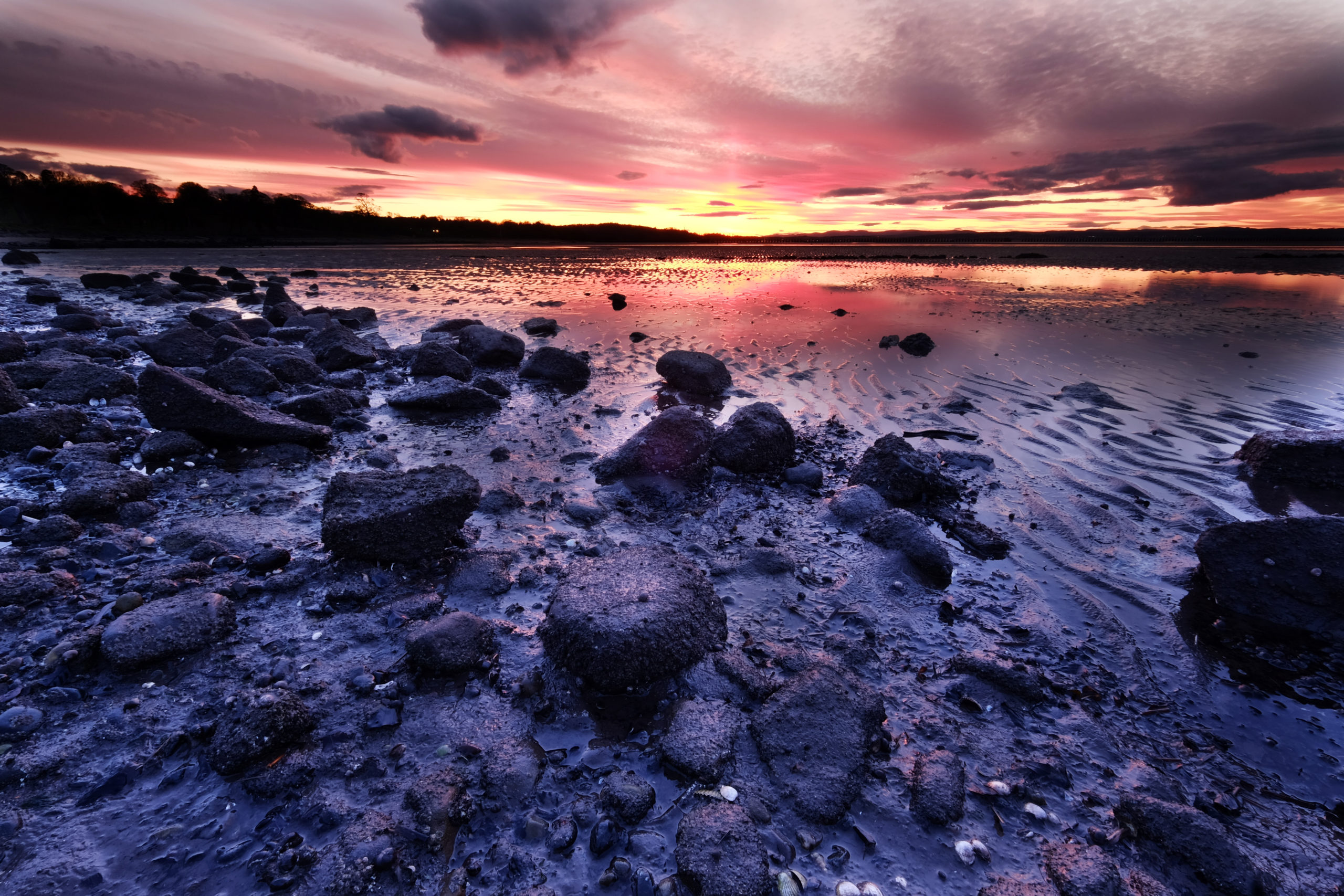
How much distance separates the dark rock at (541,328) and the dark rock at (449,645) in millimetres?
12638

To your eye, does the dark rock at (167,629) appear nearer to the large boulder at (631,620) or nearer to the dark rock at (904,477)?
the large boulder at (631,620)

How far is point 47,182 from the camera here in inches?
2539

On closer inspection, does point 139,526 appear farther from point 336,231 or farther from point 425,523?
point 336,231

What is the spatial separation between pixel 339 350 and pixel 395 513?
8.15 metres

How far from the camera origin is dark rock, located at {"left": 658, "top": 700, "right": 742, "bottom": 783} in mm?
2818

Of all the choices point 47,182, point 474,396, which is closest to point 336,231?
point 47,182

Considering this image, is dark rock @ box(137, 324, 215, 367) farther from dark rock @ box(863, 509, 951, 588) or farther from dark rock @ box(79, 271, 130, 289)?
dark rock @ box(79, 271, 130, 289)

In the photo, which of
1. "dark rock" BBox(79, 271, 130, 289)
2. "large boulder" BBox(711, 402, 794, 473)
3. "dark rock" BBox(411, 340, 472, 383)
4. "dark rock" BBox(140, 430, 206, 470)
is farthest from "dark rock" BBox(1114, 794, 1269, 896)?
"dark rock" BBox(79, 271, 130, 289)

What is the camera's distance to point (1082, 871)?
2.38 meters

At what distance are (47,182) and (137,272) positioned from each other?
65456 millimetres

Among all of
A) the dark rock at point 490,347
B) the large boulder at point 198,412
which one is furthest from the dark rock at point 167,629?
the dark rock at point 490,347

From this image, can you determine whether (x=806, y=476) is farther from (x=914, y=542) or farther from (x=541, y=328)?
(x=541, y=328)

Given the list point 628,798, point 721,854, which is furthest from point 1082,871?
point 628,798

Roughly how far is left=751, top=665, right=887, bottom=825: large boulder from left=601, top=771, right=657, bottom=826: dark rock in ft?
2.34
